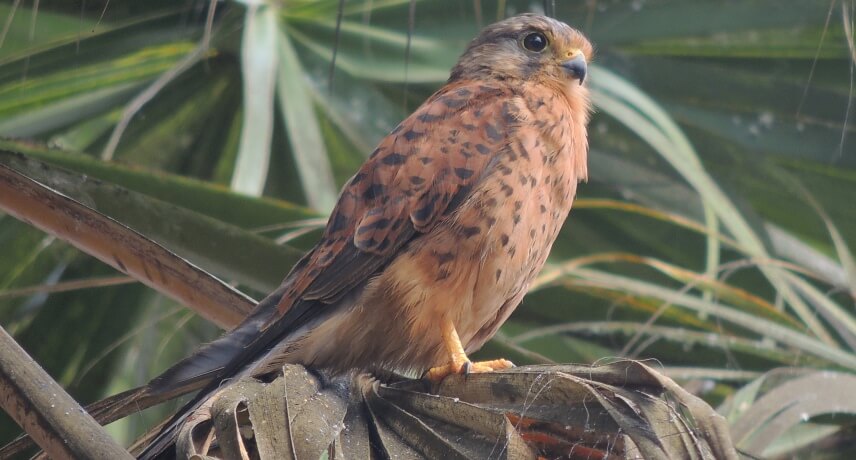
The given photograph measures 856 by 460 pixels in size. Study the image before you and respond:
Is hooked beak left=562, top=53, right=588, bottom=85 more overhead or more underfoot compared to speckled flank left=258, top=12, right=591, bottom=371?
more overhead

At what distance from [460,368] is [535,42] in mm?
1186

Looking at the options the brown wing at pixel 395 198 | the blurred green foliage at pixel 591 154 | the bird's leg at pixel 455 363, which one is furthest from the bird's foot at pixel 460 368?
the blurred green foliage at pixel 591 154

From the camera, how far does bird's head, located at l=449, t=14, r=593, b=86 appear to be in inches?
110

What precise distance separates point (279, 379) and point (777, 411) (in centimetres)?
113

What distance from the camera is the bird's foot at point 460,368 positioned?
78.1 inches

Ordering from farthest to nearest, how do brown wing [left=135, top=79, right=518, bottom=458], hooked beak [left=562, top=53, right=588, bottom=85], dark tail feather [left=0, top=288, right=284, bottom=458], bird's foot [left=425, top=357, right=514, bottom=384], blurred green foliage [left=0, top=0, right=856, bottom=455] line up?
1. hooked beak [left=562, top=53, right=588, bottom=85]
2. blurred green foliage [left=0, top=0, right=856, bottom=455]
3. brown wing [left=135, top=79, right=518, bottom=458]
4. bird's foot [left=425, top=357, right=514, bottom=384]
5. dark tail feather [left=0, top=288, right=284, bottom=458]

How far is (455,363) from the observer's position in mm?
A: 2082

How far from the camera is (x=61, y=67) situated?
9.61ft

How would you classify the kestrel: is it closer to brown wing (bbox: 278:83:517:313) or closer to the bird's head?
brown wing (bbox: 278:83:517:313)

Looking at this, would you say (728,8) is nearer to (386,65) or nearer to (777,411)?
(386,65)

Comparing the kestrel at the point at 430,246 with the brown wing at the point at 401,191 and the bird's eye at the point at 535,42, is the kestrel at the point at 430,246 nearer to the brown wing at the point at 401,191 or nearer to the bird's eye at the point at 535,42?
the brown wing at the point at 401,191

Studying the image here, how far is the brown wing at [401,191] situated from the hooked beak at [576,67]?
38 cm

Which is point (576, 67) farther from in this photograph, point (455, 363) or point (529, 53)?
point (455, 363)

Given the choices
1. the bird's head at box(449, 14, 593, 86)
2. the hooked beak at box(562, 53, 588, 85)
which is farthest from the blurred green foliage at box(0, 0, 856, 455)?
the hooked beak at box(562, 53, 588, 85)
